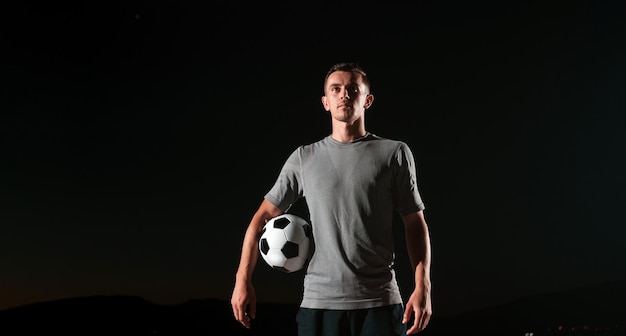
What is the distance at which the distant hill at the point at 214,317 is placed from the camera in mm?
5219

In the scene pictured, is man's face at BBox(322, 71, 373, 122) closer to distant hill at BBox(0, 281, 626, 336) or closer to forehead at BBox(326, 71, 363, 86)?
forehead at BBox(326, 71, 363, 86)

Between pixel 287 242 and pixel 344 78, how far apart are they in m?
0.73

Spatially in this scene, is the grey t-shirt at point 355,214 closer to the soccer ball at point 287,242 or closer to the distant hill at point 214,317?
the soccer ball at point 287,242

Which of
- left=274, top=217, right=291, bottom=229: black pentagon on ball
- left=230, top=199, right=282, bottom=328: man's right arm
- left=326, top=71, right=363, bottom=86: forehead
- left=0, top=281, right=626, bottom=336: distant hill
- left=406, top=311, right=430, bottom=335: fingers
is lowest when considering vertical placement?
left=0, top=281, right=626, bottom=336: distant hill

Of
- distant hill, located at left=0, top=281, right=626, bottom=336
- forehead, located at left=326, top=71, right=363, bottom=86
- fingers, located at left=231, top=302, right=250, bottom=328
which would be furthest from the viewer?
distant hill, located at left=0, top=281, right=626, bottom=336

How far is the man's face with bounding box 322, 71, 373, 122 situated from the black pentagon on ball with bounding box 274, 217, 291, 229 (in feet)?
1.62

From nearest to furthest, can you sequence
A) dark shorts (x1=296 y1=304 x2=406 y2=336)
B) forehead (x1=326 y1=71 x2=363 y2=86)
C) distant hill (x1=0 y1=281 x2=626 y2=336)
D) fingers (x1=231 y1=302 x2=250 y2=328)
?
1. dark shorts (x1=296 y1=304 x2=406 y2=336)
2. fingers (x1=231 y1=302 x2=250 y2=328)
3. forehead (x1=326 y1=71 x2=363 y2=86)
4. distant hill (x1=0 y1=281 x2=626 y2=336)

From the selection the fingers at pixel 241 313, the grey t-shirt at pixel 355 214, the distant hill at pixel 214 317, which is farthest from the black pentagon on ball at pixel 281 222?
the distant hill at pixel 214 317

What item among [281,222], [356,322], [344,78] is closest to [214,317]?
[281,222]

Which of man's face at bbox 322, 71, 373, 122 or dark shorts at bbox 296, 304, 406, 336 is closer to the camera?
dark shorts at bbox 296, 304, 406, 336

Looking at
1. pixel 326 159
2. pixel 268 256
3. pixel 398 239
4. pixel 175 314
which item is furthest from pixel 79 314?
pixel 326 159

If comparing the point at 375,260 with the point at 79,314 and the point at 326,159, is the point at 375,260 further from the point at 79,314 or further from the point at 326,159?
the point at 79,314

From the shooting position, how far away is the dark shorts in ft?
7.60

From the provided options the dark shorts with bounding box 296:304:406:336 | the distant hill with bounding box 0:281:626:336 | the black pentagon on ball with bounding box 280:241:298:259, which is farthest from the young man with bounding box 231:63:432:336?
the distant hill with bounding box 0:281:626:336
